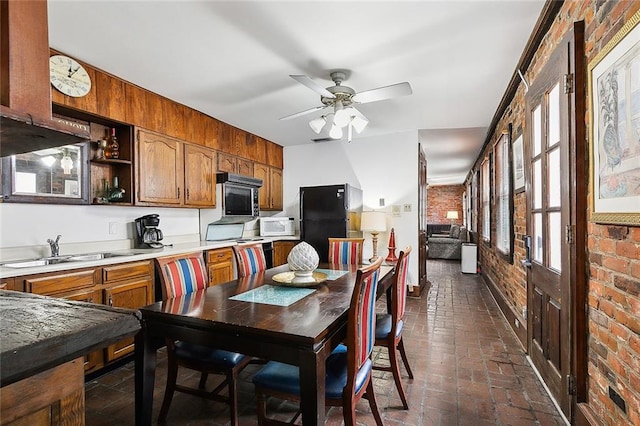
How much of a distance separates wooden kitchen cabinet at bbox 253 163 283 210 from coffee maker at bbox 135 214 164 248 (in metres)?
1.92

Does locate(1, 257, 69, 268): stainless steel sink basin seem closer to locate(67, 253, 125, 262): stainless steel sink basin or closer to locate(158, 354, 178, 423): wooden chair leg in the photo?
locate(67, 253, 125, 262): stainless steel sink basin

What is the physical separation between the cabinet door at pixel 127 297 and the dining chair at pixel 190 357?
87 centimetres

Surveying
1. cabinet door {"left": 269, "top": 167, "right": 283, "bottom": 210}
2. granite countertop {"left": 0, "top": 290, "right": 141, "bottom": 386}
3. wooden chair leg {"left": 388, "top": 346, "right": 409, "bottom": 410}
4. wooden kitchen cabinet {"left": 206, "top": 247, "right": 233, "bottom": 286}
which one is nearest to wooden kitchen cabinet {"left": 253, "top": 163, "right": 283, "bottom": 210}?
cabinet door {"left": 269, "top": 167, "right": 283, "bottom": 210}

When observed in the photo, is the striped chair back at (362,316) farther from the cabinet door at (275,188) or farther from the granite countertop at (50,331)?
the cabinet door at (275,188)

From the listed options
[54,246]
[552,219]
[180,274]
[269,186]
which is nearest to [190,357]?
[180,274]

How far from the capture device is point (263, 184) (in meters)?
5.24

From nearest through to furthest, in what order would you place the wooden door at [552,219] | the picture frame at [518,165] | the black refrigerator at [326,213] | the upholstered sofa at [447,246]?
the wooden door at [552,219] < the picture frame at [518,165] < the black refrigerator at [326,213] < the upholstered sofa at [447,246]

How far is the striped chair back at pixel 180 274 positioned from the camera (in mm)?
1948

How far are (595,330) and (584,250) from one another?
39cm

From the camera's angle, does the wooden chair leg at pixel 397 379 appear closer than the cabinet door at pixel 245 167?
Yes

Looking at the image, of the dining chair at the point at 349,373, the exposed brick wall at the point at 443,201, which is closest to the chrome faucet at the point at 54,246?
the dining chair at the point at 349,373

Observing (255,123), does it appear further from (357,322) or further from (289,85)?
(357,322)

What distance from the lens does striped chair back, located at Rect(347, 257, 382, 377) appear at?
4.77ft

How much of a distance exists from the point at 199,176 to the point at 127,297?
Answer: 171 cm
